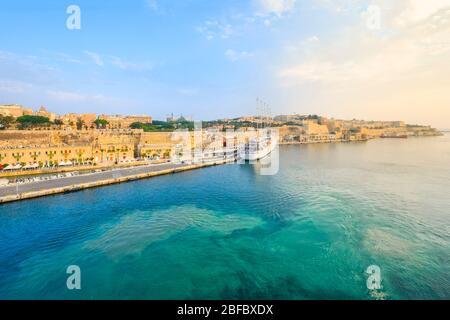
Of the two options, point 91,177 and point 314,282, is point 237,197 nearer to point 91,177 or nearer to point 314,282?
point 314,282

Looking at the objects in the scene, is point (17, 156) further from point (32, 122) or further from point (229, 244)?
point (229, 244)

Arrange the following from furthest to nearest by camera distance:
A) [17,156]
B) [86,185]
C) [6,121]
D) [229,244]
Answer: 1. [6,121]
2. [17,156]
3. [86,185]
4. [229,244]

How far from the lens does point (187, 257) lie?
26.8 ft

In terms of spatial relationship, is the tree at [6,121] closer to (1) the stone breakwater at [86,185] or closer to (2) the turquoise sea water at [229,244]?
(1) the stone breakwater at [86,185]

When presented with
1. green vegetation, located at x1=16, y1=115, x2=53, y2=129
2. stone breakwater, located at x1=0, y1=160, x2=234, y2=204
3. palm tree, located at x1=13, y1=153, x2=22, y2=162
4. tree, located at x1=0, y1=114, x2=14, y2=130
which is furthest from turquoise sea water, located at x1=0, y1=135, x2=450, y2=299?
green vegetation, located at x1=16, y1=115, x2=53, y2=129

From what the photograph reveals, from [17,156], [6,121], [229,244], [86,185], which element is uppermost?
[6,121]

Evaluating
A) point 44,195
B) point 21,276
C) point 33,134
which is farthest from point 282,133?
point 21,276

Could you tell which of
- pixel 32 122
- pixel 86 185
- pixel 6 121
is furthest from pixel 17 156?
pixel 32 122

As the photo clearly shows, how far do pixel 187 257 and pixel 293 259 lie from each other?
3536 mm

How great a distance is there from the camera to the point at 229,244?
357 inches

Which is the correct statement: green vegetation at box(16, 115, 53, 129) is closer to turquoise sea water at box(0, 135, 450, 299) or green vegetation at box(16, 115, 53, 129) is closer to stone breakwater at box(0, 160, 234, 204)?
stone breakwater at box(0, 160, 234, 204)

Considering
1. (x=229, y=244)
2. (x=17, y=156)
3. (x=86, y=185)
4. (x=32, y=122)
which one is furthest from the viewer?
(x=32, y=122)

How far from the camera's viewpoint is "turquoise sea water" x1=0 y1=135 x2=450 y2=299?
660 centimetres

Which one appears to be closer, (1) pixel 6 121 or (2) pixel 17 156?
(2) pixel 17 156
